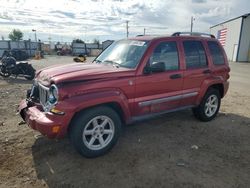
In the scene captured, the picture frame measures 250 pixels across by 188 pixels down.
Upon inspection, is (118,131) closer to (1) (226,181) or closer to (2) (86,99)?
(2) (86,99)

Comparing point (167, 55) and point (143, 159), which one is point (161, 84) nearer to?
point (167, 55)

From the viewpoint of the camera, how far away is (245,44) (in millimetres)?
32938

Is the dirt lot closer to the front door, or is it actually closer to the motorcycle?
the front door

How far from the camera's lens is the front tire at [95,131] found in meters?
3.86

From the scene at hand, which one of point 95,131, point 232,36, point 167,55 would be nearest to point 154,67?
point 167,55

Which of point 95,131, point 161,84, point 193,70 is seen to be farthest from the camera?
point 193,70

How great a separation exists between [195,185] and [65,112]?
2.11 m

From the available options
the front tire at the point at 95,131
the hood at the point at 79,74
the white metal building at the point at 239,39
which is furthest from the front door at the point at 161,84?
the white metal building at the point at 239,39

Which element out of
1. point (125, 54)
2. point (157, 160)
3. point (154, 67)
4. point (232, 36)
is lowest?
point (157, 160)

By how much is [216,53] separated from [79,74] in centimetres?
358

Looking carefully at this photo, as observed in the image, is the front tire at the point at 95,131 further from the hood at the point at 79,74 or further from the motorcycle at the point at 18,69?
the motorcycle at the point at 18,69

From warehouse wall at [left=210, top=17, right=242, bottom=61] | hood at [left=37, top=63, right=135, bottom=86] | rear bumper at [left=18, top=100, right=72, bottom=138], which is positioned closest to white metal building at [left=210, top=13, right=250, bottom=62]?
warehouse wall at [left=210, top=17, right=242, bottom=61]

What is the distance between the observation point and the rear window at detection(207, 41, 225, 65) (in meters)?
5.86

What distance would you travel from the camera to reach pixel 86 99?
3.78 metres
